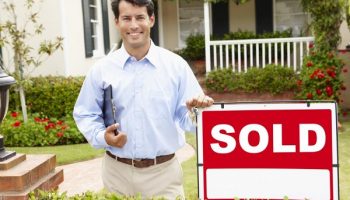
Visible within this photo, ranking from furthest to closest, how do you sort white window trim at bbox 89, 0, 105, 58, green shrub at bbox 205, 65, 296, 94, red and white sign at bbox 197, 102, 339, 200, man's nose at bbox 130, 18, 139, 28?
white window trim at bbox 89, 0, 105, 58 → green shrub at bbox 205, 65, 296, 94 → man's nose at bbox 130, 18, 139, 28 → red and white sign at bbox 197, 102, 339, 200

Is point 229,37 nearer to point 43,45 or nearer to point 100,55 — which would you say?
point 100,55

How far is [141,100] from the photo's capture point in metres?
2.70

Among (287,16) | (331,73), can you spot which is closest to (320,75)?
(331,73)

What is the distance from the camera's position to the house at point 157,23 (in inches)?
375

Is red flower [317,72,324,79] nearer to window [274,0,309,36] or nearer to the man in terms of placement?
window [274,0,309,36]

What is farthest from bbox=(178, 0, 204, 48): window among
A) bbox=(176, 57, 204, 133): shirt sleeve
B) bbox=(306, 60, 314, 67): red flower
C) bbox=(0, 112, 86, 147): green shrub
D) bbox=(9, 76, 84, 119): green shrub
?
bbox=(176, 57, 204, 133): shirt sleeve

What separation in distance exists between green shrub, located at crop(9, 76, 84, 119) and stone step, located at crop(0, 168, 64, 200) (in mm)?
5724

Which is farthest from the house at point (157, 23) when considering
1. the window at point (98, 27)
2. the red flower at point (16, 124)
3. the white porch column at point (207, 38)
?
the red flower at point (16, 124)

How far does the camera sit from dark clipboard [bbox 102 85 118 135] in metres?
2.51

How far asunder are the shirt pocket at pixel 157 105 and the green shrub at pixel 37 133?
5.93 meters

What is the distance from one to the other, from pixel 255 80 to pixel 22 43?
4.76 meters

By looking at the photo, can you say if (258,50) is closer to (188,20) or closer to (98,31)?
(98,31)

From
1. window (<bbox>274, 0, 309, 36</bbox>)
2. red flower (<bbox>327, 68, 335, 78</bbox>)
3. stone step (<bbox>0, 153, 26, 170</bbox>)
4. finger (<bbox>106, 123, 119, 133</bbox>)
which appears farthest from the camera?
window (<bbox>274, 0, 309, 36</bbox>)

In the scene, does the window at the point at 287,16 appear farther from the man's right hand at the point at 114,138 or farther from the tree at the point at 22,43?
the man's right hand at the point at 114,138
